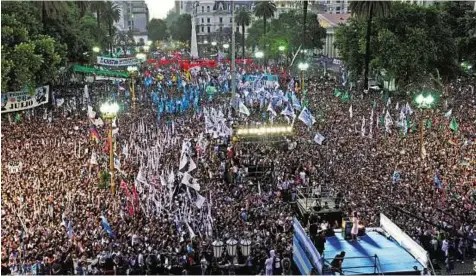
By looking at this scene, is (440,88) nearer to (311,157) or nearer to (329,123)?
(329,123)

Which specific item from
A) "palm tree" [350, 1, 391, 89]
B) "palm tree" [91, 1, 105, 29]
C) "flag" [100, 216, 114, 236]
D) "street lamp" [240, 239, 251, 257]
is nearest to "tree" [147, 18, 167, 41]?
"palm tree" [91, 1, 105, 29]

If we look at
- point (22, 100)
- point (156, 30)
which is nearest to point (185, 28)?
point (156, 30)

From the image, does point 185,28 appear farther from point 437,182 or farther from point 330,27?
point 437,182

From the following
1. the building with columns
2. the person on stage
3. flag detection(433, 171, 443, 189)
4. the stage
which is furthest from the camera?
the building with columns

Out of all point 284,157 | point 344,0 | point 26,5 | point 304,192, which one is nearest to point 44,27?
point 26,5

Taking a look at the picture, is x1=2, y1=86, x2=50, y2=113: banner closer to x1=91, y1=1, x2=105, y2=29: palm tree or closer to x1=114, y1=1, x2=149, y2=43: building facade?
x1=91, y1=1, x2=105, y2=29: palm tree

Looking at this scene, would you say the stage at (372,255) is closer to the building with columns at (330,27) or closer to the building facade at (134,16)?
the building with columns at (330,27)
